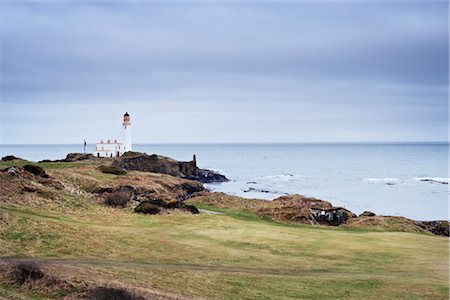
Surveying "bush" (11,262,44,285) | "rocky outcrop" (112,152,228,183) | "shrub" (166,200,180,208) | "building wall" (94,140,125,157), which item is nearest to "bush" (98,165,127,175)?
"rocky outcrop" (112,152,228,183)

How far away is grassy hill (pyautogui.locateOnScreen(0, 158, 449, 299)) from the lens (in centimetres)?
2470

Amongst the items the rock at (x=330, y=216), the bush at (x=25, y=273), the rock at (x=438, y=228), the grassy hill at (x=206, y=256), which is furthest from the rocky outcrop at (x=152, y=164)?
the bush at (x=25, y=273)

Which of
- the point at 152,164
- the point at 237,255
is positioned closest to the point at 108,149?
the point at 152,164

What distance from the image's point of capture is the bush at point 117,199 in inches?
2053

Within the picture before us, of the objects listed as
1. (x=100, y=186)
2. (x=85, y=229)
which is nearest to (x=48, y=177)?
(x=100, y=186)

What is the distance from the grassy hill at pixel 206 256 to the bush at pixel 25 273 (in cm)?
47

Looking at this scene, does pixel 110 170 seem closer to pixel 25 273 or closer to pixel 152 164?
pixel 152 164

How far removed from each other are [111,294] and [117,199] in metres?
33.2

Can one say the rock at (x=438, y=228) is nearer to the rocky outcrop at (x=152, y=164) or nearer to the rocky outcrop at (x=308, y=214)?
the rocky outcrop at (x=308, y=214)

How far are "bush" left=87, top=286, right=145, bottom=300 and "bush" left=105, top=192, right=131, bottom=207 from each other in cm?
3177

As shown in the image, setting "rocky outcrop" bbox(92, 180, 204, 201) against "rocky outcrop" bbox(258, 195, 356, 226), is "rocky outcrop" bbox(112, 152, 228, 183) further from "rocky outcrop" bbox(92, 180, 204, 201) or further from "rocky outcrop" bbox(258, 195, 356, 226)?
"rocky outcrop" bbox(258, 195, 356, 226)

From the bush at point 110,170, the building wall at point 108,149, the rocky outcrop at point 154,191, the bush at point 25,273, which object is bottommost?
the bush at point 25,273

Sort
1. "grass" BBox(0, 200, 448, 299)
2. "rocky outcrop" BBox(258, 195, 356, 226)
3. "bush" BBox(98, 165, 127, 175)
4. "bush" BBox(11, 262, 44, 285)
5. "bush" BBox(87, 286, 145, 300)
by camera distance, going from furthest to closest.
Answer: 1. "bush" BBox(98, 165, 127, 175)
2. "rocky outcrop" BBox(258, 195, 356, 226)
3. "grass" BBox(0, 200, 448, 299)
4. "bush" BBox(11, 262, 44, 285)
5. "bush" BBox(87, 286, 145, 300)

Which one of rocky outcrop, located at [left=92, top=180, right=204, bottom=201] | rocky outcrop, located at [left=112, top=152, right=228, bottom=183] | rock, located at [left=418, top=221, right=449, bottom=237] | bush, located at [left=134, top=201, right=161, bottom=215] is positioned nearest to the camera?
bush, located at [left=134, top=201, right=161, bottom=215]
